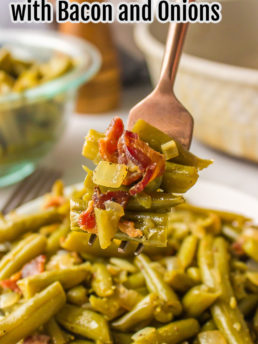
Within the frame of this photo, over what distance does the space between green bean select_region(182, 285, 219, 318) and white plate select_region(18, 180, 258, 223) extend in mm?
462

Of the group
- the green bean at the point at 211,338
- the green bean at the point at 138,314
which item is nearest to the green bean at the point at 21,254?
the green bean at the point at 138,314

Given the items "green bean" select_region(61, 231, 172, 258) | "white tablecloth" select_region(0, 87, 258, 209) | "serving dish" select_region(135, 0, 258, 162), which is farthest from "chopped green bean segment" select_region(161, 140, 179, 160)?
"white tablecloth" select_region(0, 87, 258, 209)

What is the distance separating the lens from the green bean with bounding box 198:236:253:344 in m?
A: 1.37

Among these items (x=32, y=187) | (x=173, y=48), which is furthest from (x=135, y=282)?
(x=32, y=187)

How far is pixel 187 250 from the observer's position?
1.59 meters

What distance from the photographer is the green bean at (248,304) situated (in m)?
1.48

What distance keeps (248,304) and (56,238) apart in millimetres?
622

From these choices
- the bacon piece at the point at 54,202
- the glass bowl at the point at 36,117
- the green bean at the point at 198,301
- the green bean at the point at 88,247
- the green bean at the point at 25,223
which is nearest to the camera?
the green bean at the point at 198,301

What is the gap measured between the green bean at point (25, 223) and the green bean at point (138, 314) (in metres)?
0.47

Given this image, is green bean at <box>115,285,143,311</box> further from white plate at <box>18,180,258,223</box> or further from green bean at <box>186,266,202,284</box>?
white plate at <box>18,180,258,223</box>

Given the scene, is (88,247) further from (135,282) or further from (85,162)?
(85,162)

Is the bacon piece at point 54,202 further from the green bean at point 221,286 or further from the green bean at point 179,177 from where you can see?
the green bean at point 179,177

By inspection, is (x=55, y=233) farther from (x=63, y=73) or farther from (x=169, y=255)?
(x=63, y=73)

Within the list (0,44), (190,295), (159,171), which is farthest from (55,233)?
(0,44)
